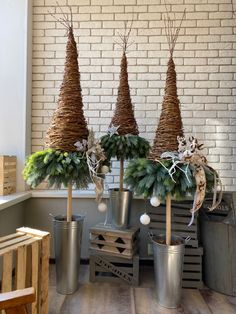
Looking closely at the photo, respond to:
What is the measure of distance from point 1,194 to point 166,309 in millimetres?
1709

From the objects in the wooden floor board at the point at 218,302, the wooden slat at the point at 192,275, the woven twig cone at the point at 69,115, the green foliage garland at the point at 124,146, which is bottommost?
the wooden floor board at the point at 218,302

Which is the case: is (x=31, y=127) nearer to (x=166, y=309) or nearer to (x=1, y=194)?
(x=1, y=194)

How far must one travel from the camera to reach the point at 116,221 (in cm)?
237

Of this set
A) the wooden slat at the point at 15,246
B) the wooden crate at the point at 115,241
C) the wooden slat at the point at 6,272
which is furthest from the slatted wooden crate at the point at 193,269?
the wooden slat at the point at 6,272

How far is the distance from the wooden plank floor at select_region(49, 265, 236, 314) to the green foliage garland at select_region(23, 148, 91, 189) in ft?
2.94

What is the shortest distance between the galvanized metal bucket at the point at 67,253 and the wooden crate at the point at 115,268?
24 cm

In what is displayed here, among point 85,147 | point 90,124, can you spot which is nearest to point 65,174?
point 85,147

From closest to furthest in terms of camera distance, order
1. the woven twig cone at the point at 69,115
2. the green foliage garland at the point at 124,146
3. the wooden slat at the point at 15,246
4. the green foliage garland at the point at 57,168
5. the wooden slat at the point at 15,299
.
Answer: the wooden slat at the point at 15,299 < the wooden slat at the point at 15,246 < the green foliage garland at the point at 57,168 < the woven twig cone at the point at 69,115 < the green foliage garland at the point at 124,146

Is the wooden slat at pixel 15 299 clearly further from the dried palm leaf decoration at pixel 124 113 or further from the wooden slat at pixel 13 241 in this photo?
the dried palm leaf decoration at pixel 124 113

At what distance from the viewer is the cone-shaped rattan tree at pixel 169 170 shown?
1859 mm

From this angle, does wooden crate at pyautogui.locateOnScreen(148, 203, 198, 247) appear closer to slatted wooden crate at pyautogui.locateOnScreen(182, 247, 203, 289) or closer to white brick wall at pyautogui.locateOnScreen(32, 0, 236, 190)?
slatted wooden crate at pyautogui.locateOnScreen(182, 247, 203, 289)

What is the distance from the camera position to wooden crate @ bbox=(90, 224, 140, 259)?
226 cm

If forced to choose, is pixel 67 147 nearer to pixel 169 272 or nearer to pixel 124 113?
pixel 124 113

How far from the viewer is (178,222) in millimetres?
2443
